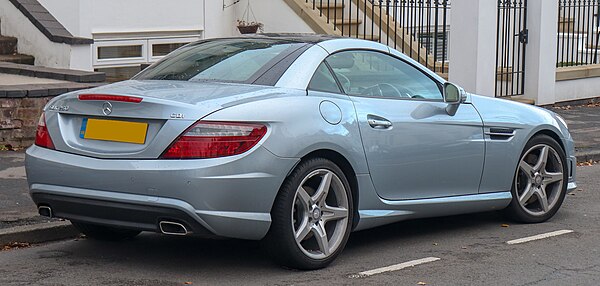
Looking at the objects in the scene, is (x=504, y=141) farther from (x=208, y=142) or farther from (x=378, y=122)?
(x=208, y=142)

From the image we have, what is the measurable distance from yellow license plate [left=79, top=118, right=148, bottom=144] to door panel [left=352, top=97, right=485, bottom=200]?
4.92 ft

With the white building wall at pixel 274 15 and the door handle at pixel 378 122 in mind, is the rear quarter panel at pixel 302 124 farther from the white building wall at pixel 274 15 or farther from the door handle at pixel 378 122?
the white building wall at pixel 274 15

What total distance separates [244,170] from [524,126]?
9.67 feet

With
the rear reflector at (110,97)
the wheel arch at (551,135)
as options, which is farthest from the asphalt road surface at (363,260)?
the rear reflector at (110,97)

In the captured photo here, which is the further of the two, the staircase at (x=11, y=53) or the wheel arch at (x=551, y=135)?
the staircase at (x=11, y=53)

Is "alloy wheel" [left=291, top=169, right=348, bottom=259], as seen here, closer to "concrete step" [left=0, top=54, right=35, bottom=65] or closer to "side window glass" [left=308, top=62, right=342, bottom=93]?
"side window glass" [left=308, top=62, right=342, bottom=93]

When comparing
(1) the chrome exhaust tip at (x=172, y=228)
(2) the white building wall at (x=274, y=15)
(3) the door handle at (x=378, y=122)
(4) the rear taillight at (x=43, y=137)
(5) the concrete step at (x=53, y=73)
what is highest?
(2) the white building wall at (x=274, y=15)

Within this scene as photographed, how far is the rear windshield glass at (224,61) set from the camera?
23.9ft

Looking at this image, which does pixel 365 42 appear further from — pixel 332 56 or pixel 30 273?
pixel 30 273

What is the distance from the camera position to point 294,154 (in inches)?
263

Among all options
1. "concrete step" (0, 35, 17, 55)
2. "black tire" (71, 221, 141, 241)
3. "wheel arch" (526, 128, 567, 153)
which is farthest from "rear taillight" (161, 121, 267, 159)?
"concrete step" (0, 35, 17, 55)

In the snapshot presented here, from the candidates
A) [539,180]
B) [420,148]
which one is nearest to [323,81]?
[420,148]

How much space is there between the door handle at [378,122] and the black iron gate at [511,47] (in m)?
9.73

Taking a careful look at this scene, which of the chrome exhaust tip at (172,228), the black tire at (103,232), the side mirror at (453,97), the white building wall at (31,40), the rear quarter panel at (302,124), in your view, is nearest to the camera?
the chrome exhaust tip at (172,228)
